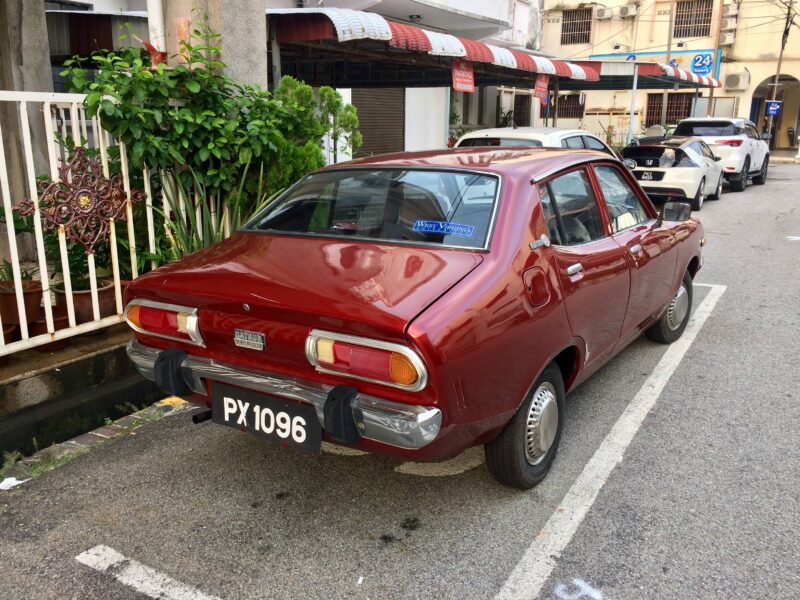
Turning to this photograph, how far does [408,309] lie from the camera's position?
8.07 feet

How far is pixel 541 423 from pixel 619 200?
1.79 meters

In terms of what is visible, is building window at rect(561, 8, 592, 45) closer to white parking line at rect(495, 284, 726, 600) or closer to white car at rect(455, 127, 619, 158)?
white car at rect(455, 127, 619, 158)

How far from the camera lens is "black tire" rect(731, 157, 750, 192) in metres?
15.7

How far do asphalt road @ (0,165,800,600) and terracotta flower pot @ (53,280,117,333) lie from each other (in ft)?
2.82

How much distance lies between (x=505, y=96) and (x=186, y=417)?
21.8 metres

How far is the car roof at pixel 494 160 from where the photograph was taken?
131 inches

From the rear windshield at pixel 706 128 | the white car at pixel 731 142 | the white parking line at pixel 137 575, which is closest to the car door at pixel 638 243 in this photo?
the white parking line at pixel 137 575

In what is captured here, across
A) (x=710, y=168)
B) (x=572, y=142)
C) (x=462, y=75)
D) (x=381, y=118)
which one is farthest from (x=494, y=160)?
(x=381, y=118)

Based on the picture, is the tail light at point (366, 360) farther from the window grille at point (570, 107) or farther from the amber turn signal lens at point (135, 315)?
the window grille at point (570, 107)

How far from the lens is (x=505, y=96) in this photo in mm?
23688

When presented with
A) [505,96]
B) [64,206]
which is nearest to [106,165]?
[64,206]

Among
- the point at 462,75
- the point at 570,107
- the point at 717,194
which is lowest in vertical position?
the point at 717,194

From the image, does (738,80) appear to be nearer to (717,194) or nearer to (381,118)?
(717,194)

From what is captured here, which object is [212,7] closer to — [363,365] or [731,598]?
[363,365]
